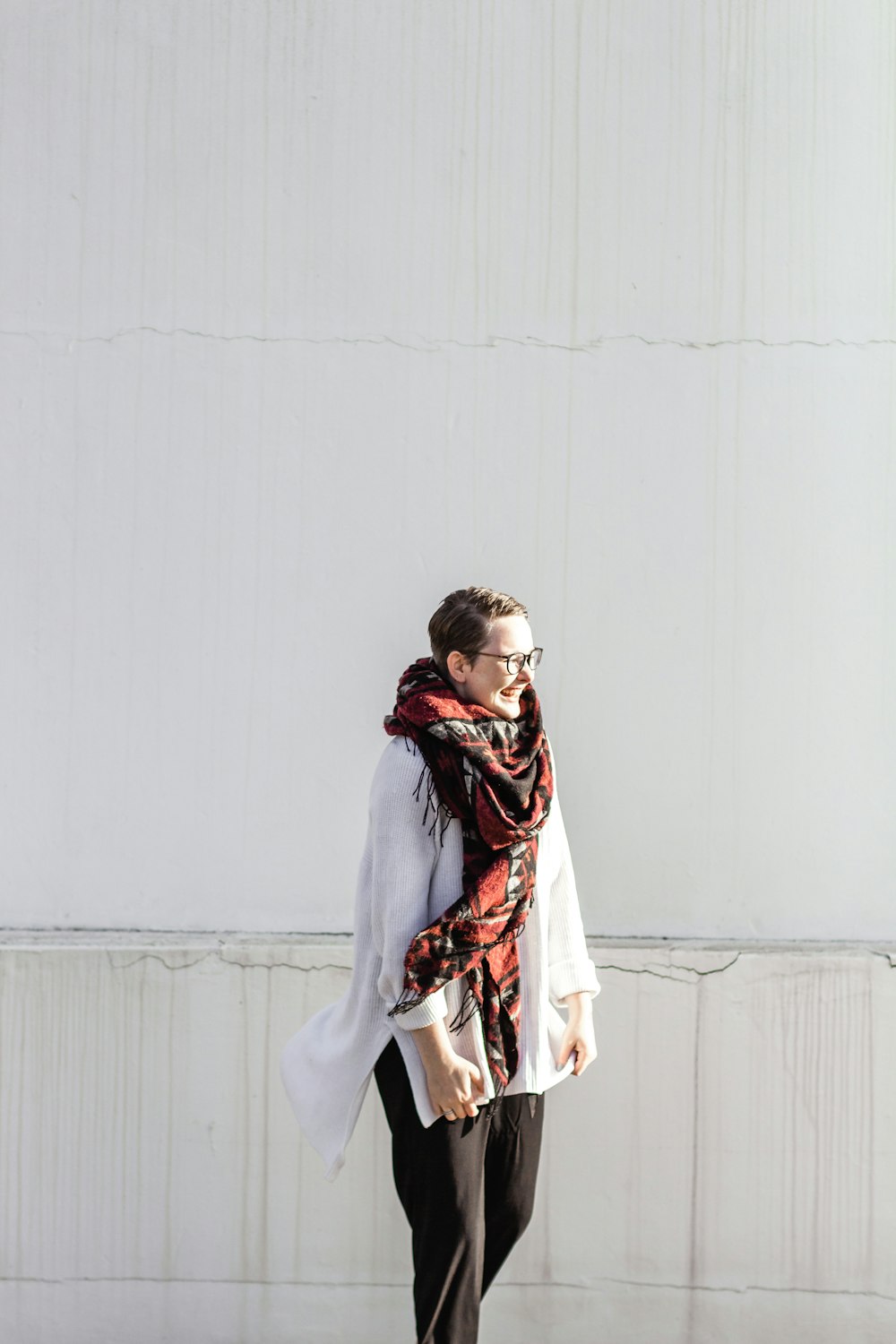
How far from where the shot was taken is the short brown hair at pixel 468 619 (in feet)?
7.35

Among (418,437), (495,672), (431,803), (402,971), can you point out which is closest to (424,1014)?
(402,971)

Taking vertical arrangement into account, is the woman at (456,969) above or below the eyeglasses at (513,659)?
below

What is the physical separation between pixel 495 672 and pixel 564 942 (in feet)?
1.97

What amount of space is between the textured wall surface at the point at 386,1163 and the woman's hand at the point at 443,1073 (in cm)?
88

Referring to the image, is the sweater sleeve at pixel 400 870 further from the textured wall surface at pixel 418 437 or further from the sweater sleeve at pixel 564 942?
the textured wall surface at pixel 418 437

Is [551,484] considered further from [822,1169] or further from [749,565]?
[822,1169]

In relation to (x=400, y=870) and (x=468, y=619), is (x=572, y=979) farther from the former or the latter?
(x=468, y=619)

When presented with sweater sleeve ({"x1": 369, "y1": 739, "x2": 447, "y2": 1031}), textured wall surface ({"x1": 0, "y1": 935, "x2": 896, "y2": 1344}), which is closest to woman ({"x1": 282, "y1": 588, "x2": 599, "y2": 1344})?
sweater sleeve ({"x1": 369, "y1": 739, "x2": 447, "y2": 1031})

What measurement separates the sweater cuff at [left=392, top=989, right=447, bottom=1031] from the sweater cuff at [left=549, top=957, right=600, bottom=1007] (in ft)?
1.18

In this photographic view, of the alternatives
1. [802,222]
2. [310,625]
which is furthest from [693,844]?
[802,222]

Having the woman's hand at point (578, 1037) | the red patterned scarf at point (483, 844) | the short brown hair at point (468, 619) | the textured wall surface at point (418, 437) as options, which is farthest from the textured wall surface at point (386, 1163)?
the short brown hair at point (468, 619)

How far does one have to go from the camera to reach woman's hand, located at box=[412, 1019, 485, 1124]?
2.12 m

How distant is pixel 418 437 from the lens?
3.09 metres

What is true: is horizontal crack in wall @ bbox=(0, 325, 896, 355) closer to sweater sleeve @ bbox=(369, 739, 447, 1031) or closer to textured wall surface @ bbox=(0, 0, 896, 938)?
textured wall surface @ bbox=(0, 0, 896, 938)
